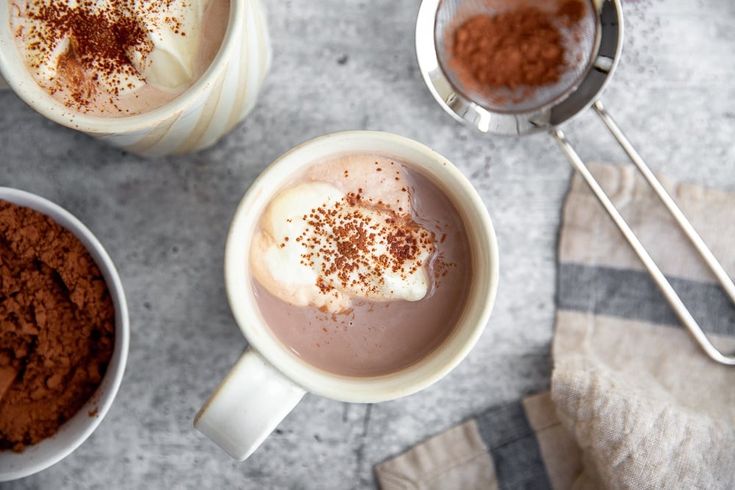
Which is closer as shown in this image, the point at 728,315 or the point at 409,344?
the point at 409,344

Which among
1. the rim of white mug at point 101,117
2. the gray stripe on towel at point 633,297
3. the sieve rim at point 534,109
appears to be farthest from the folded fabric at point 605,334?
the rim of white mug at point 101,117

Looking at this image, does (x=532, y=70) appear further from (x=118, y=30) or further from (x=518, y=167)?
(x=118, y=30)

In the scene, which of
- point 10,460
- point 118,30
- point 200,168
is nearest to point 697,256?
point 200,168

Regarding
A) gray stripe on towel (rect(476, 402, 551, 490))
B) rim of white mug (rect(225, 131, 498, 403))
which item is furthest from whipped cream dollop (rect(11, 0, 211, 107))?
gray stripe on towel (rect(476, 402, 551, 490))

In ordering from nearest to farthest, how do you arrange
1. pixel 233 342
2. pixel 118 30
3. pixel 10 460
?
pixel 118 30, pixel 10 460, pixel 233 342

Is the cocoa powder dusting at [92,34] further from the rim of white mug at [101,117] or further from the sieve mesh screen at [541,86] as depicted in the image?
the sieve mesh screen at [541,86]

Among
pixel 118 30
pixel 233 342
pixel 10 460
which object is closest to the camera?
pixel 118 30

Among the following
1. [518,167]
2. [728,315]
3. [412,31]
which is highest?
[412,31]

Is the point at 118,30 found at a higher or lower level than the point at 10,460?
higher
